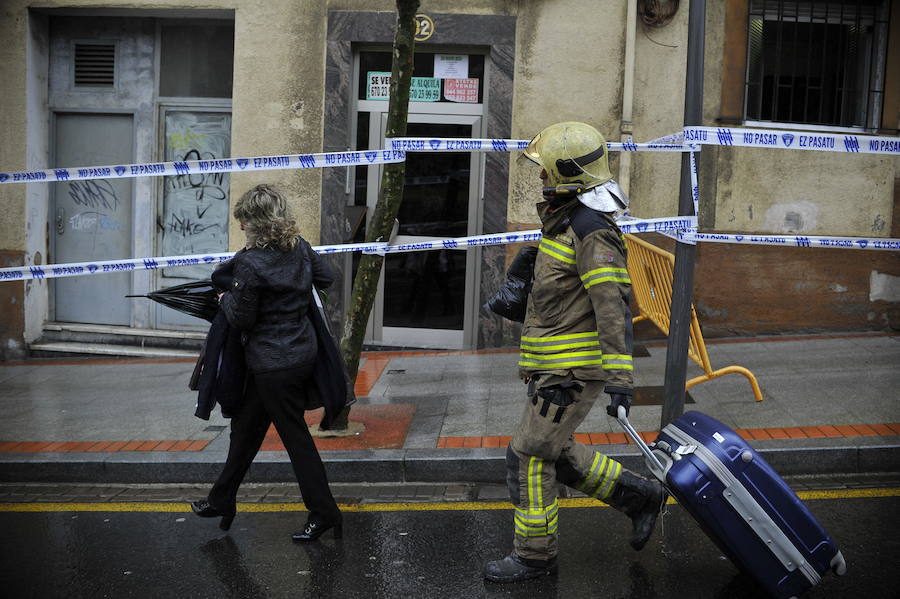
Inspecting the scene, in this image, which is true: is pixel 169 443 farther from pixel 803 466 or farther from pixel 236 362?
pixel 803 466

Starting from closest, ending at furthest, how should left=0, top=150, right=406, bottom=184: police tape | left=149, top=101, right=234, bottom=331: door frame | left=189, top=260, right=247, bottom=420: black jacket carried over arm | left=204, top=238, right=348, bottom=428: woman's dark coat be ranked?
1. left=204, top=238, right=348, bottom=428: woman's dark coat
2. left=189, top=260, right=247, bottom=420: black jacket carried over arm
3. left=0, top=150, right=406, bottom=184: police tape
4. left=149, top=101, right=234, bottom=331: door frame

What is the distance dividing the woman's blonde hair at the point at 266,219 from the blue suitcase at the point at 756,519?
2.10m

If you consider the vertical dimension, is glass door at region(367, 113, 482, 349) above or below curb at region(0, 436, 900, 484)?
above

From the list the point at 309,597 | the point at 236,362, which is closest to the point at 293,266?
the point at 236,362

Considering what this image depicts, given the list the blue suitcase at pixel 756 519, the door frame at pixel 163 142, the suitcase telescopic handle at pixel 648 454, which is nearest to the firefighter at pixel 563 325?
the suitcase telescopic handle at pixel 648 454

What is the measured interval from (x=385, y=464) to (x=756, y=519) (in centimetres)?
258

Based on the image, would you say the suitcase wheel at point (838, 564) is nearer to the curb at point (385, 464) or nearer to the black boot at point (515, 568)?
the black boot at point (515, 568)

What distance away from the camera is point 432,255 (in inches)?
387

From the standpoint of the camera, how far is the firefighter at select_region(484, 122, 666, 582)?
13.5 ft

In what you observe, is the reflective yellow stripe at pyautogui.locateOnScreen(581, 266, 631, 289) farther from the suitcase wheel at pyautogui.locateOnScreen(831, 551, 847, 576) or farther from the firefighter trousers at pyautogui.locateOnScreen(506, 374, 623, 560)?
the suitcase wheel at pyautogui.locateOnScreen(831, 551, 847, 576)

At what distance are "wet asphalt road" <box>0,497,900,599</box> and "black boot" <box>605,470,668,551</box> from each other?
0.15 meters

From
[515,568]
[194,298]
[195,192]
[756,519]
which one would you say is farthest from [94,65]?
[756,519]

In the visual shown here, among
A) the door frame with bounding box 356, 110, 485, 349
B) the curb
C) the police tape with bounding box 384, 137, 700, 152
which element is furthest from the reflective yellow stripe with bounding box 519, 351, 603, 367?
the door frame with bounding box 356, 110, 485, 349

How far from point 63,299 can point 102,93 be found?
2.15 metres
